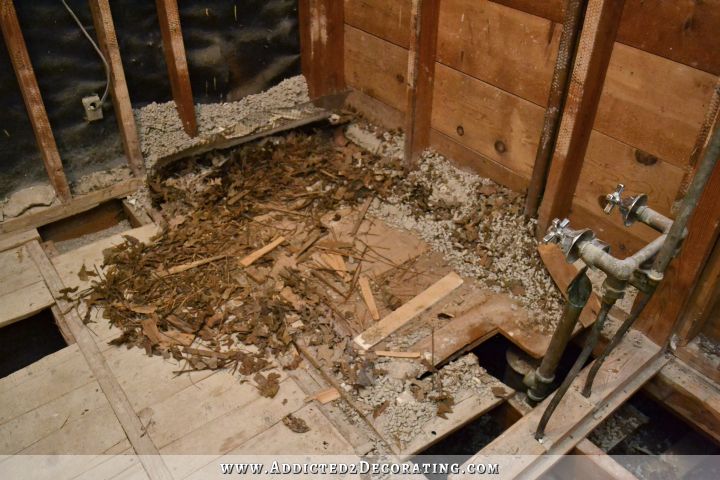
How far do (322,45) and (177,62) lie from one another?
1.03 m

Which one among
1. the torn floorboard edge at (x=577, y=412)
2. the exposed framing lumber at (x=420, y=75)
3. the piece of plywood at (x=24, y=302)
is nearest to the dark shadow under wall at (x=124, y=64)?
the piece of plywood at (x=24, y=302)

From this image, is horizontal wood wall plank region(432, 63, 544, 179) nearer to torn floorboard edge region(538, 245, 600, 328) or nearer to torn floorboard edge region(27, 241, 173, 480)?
torn floorboard edge region(538, 245, 600, 328)

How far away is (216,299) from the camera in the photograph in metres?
3.03

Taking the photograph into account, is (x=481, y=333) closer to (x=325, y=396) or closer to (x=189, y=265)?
(x=325, y=396)

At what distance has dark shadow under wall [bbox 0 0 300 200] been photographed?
10.7 feet

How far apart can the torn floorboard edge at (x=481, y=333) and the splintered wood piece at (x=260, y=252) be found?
100 cm

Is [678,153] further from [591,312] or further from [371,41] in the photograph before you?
[371,41]

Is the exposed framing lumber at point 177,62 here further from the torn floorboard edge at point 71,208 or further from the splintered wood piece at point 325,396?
the splintered wood piece at point 325,396

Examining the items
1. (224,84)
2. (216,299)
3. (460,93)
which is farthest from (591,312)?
(224,84)

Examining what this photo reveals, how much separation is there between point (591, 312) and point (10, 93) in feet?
10.3

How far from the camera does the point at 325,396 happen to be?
8.48 ft

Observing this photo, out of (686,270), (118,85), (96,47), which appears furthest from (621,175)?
(96,47)

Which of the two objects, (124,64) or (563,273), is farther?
(124,64)

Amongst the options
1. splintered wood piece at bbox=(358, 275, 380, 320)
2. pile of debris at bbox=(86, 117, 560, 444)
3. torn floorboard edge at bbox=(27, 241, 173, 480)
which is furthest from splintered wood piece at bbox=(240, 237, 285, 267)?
torn floorboard edge at bbox=(27, 241, 173, 480)
